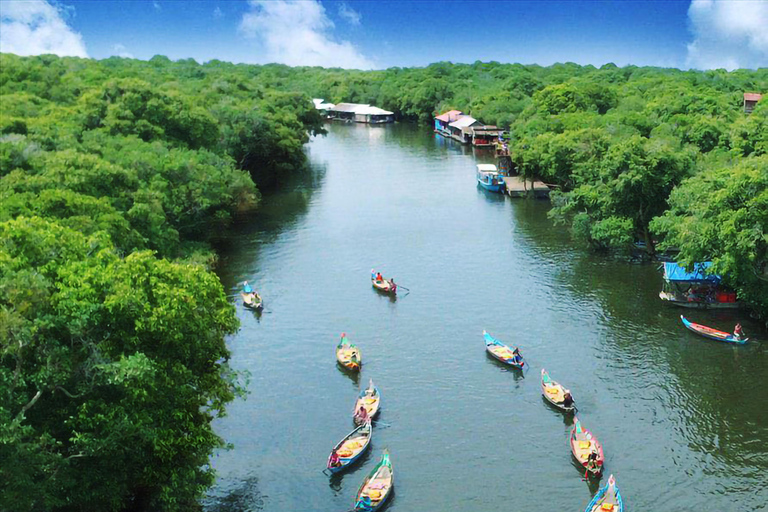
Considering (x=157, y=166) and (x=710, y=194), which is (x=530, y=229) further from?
(x=157, y=166)

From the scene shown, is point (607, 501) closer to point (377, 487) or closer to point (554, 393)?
point (554, 393)

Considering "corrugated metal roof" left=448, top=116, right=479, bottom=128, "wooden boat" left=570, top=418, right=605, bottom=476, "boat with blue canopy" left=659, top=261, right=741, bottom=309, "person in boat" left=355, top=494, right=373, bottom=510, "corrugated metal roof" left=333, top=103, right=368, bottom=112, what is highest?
"corrugated metal roof" left=333, top=103, right=368, bottom=112

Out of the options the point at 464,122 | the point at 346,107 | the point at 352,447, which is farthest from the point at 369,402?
the point at 346,107

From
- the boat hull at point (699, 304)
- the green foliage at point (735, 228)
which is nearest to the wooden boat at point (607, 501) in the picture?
the green foliage at point (735, 228)

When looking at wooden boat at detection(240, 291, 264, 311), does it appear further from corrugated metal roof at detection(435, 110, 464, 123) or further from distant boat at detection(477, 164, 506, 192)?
corrugated metal roof at detection(435, 110, 464, 123)

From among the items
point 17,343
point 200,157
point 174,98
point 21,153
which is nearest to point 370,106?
point 174,98

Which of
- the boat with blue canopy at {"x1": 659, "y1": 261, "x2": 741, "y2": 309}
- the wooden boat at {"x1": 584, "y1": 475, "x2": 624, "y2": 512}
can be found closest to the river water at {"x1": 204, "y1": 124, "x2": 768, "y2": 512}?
the boat with blue canopy at {"x1": 659, "y1": 261, "x2": 741, "y2": 309}
